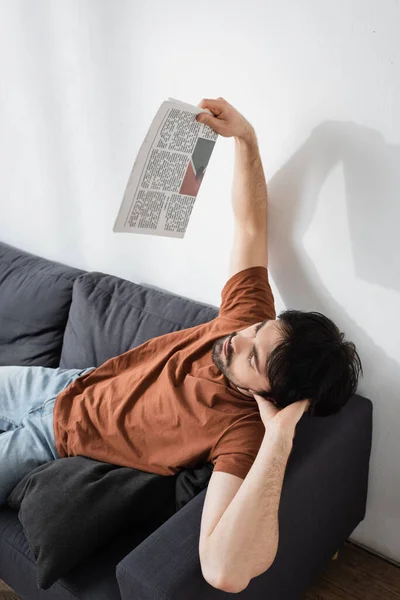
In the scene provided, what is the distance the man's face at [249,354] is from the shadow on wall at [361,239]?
1.00 feet

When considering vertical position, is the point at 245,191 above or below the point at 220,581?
above

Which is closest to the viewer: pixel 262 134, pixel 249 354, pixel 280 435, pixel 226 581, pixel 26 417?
pixel 226 581

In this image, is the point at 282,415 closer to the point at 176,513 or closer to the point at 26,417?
the point at 176,513

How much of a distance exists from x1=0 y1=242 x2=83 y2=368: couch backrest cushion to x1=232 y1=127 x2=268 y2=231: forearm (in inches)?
30.0

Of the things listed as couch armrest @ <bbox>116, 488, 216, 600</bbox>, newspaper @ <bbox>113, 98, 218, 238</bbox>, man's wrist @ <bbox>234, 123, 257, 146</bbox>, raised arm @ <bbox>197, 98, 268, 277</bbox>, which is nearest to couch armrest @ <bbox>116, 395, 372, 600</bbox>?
couch armrest @ <bbox>116, 488, 216, 600</bbox>

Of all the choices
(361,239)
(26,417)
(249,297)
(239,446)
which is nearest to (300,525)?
(239,446)

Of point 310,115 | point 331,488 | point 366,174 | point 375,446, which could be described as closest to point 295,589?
point 331,488

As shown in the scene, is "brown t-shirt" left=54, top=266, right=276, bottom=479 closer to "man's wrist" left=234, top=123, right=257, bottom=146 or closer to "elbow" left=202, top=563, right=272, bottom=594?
"elbow" left=202, top=563, right=272, bottom=594

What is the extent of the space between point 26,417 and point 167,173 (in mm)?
845

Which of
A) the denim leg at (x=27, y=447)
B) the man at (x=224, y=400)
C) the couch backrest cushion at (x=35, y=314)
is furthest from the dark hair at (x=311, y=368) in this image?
the couch backrest cushion at (x=35, y=314)

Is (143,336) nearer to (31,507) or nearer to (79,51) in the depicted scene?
(31,507)

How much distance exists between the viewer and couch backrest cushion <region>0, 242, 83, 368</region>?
2180mm

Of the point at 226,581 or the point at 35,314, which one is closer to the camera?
the point at 226,581

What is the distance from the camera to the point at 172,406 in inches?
62.8
